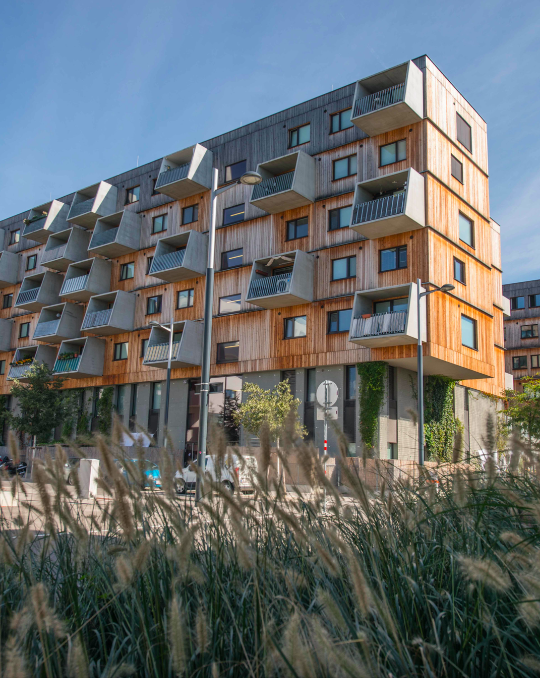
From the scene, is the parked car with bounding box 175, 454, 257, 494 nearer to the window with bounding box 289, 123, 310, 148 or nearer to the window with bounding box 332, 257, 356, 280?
the window with bounding box 332, 257, 356, 280

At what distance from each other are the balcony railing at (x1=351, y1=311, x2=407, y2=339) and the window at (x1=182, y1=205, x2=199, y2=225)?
571 inches

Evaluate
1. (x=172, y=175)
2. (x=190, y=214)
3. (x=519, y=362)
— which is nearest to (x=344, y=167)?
(x=190, y=214)

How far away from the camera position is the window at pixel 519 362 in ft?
194

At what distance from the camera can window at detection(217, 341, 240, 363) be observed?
1361 inches

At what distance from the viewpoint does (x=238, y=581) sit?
2701 millimetres

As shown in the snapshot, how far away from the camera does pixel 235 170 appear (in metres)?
37.8

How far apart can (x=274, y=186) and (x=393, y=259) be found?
8.00 metres

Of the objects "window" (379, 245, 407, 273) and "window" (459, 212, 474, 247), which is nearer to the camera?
"window" (379, 245, 407, 273)

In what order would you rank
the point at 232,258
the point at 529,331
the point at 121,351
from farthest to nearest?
the point at 529,331
the point at 121,351
the point at 232,258

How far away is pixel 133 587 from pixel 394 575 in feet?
3.48

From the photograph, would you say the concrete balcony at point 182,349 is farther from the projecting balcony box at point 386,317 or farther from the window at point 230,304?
the projecting balcony box at point 386,317

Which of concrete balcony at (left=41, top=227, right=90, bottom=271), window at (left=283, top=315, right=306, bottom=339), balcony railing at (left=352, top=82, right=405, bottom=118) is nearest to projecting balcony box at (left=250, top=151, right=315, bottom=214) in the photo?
balcony railing at (left=352, top=82, right=405, bottom=118)

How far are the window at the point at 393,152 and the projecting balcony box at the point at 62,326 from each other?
24004 mm

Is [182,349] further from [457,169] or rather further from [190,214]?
[457,169]
